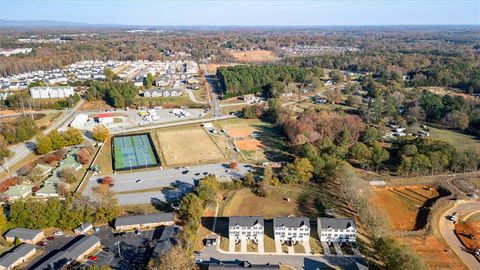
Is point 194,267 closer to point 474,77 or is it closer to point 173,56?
point 474,77

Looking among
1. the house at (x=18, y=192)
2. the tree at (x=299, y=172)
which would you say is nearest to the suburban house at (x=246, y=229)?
the tree at (x=299, y=172)

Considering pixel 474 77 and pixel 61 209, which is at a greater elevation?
pixel 474 77

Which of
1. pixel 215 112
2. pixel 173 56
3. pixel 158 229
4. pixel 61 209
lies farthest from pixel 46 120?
pixel 173 56

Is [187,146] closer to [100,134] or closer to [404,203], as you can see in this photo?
[100,134]

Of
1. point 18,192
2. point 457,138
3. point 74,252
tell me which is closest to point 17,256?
point 74,252

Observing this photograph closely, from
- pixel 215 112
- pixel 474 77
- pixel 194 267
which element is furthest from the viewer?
pixel 474 77

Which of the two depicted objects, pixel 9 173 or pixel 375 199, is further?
pixel 9 173

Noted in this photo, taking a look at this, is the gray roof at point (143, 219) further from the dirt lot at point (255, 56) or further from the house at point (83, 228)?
the dirt lot at point (255, 56)
